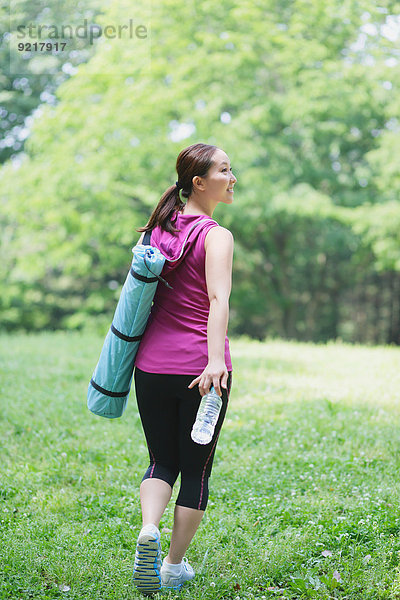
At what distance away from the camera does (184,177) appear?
2.88 m

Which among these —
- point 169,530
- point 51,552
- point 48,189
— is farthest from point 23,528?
point 48,189

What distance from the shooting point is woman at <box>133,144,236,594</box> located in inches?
103

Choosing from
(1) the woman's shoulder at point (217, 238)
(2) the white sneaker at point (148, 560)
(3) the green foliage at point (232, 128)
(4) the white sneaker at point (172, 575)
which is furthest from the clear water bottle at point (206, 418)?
(3) the green foliage at point (232, 128)

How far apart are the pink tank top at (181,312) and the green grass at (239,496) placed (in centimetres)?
→ 109

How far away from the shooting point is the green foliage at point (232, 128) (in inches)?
552

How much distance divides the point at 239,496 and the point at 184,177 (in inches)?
86.1

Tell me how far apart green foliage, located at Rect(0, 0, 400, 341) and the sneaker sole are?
11.5 meters

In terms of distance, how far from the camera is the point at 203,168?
111 inches

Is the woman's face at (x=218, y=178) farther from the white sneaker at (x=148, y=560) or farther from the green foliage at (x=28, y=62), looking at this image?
the green foliage at (x=28, y=62)

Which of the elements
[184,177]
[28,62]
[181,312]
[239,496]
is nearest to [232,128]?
[28,62]

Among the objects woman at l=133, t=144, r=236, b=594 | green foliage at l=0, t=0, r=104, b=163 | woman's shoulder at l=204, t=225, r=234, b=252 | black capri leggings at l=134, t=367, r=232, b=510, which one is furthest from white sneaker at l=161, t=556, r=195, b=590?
green foliage at l=0, t=0, r=104, b=163

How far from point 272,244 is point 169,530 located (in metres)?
15.6

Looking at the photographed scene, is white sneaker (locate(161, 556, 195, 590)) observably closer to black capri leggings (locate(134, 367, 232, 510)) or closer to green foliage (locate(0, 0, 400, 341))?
black capri leggings (locate(134, 367, 232, 510))

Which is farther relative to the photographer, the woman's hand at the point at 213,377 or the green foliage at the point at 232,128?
the green foliage at the point at 232,128
